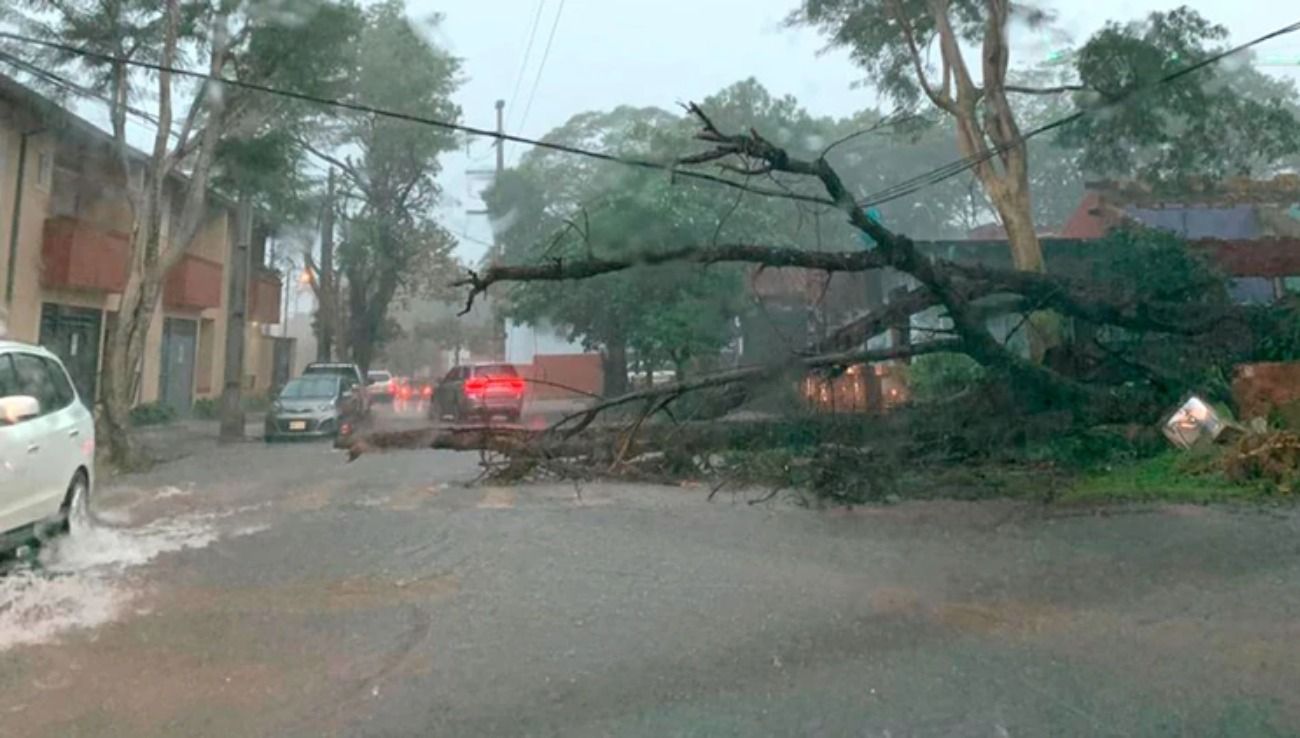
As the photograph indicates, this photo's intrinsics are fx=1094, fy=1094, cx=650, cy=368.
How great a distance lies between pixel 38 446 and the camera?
7605 millimetres

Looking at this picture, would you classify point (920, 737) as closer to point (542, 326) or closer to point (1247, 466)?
point (1247, 466)

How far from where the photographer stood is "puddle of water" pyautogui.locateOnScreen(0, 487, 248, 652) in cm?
642

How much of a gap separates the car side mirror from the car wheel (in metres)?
1.21

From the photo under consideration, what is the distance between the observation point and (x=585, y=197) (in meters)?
25.1

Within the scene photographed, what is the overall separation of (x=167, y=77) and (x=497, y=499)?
9.61m

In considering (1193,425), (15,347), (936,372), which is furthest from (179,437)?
(1193,425)

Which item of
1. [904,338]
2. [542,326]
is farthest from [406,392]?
[904,338]

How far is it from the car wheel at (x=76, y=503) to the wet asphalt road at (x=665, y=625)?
0.76ft

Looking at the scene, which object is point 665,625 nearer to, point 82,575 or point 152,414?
point 82,575

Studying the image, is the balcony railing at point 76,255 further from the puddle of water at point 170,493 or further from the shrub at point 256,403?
the shrub at point 256,403

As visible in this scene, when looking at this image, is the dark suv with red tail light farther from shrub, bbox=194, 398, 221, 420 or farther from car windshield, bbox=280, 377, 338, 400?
shrub, bbox=194, 398, 221, 420

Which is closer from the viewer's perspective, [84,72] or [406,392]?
[84,72]

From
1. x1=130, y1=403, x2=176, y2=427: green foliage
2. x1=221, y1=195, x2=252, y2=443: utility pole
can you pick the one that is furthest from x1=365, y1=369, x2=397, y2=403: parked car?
x1=221, y1=195, x2=252, y2=443: utility pole

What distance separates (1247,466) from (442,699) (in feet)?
30.6
